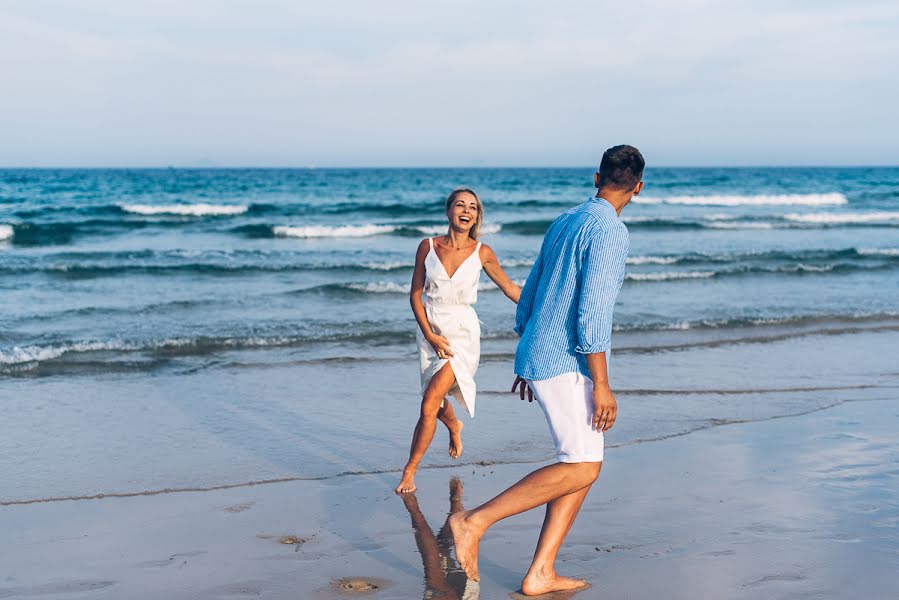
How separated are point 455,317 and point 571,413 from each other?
1807 millimetres

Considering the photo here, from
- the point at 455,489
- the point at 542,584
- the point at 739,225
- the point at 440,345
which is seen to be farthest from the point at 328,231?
the point at 542,584

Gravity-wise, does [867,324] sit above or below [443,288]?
below

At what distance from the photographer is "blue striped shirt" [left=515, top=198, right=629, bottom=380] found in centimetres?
328

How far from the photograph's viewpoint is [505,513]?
142 inches

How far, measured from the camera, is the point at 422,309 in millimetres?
5105

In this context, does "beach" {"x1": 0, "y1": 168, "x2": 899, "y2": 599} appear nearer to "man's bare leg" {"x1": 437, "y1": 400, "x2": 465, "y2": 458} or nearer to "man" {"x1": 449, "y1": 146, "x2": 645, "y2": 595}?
"man's bare leg" {"x1": 437, "y1": 400, "x2": 465, "y2": 458}

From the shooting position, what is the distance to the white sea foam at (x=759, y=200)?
41.6m

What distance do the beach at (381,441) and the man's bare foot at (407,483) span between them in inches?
2.8

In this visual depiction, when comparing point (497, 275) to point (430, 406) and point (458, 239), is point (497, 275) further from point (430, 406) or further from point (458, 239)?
point (430, 406)

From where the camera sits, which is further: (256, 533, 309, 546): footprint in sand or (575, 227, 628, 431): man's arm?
(256, 533, 309, 546): footprint in sand

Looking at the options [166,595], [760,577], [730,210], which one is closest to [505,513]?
[760,577]

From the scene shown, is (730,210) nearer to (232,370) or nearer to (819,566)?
(232,370)

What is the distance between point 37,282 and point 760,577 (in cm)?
1433

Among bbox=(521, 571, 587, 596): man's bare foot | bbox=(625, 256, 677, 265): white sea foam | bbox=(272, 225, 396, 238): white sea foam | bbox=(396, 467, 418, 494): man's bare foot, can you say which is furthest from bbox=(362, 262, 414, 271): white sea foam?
bbox=(521, 571, 587, 596): man's bare foot
